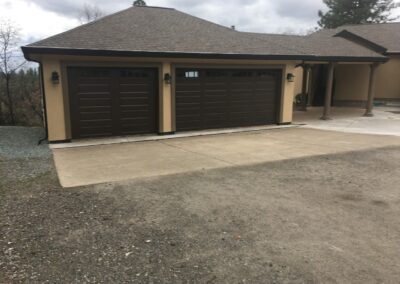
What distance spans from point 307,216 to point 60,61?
799cm

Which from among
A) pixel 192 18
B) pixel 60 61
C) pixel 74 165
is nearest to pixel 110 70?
pixel 60 61

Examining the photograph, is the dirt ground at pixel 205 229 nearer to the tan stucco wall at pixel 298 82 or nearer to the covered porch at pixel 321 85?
the covered porch at pixel 321 85

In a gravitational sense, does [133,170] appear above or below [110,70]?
below

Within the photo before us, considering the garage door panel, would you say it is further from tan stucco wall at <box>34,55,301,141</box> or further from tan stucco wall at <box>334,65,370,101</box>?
tan stucco wall at <box>334,65,370,101</box>

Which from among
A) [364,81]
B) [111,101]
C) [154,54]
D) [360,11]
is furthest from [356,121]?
[360,11]

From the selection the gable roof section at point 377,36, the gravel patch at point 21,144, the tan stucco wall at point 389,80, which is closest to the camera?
the gravel patch at point 21,144

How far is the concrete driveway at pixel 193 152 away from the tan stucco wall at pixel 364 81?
9.30 metres

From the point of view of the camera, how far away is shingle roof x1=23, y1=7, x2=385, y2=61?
9.98m

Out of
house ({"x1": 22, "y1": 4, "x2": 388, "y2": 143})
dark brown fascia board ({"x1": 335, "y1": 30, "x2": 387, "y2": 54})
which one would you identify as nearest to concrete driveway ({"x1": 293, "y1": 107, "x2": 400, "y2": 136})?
house ({"x1": 22, "y1": 4, "x2": 388, "y2": 143})

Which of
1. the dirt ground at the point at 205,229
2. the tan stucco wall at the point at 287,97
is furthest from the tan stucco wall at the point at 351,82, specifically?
the dirt ground at the point at 205,229

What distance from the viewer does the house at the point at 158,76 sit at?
993 cm

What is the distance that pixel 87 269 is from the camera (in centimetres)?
350

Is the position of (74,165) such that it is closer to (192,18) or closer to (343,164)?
(343,164)

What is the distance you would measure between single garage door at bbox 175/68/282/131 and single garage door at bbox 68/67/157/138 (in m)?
1.10
